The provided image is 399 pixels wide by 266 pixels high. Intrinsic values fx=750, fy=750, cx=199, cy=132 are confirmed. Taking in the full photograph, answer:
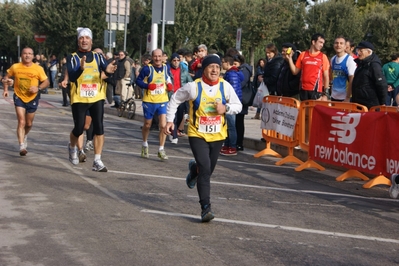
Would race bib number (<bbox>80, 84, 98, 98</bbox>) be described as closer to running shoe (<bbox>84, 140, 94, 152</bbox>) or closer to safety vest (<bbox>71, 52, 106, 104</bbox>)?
safety vest (<bbox>71, 52, 106, 104</bbox>)

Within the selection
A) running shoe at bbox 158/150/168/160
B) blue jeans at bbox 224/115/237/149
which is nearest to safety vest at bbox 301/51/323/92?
blue jeans at bbox 224/115/237/149

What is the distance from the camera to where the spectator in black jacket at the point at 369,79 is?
11703 millimetres

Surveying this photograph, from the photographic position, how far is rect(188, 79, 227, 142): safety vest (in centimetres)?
823

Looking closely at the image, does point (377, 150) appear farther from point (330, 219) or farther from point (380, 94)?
point (330, 219)

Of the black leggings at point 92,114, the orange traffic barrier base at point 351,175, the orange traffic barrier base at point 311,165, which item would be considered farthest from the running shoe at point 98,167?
the orange traffic barrier base at point 351,175

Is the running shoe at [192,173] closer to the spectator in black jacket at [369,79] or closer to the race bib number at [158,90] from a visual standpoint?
the spectator in black jacket at [369,79]

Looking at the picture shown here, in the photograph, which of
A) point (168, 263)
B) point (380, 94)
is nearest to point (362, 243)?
point (168, 263)

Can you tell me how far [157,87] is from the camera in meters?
13.1

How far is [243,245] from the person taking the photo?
6.88 meters

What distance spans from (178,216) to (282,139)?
5.83 meters

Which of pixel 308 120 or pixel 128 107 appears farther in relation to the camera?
pixel 128 107

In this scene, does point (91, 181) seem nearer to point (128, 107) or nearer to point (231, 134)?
point (231, 134)

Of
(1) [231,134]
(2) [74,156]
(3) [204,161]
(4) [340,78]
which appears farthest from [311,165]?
(3) [204,161]

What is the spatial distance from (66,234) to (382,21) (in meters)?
43.8
